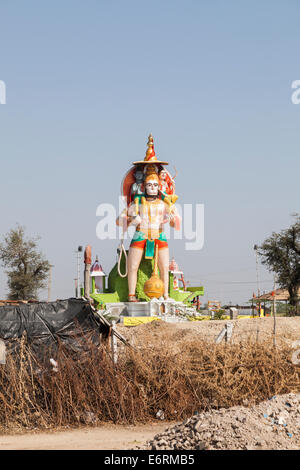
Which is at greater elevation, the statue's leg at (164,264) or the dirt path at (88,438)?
the statue's leg at (164,264)

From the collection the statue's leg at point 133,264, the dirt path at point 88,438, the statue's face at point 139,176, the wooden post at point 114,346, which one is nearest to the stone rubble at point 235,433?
the dirt path at point 88,438

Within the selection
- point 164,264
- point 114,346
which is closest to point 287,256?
point 164,264

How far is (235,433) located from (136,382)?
3629 mm

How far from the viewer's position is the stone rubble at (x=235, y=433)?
814 centimetres

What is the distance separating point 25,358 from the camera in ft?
38.9

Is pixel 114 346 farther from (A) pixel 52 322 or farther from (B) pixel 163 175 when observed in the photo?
(B) pixel 163 175

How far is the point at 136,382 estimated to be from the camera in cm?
1169

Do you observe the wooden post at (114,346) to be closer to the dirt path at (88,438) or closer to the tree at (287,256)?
the dirt path at (88,438)

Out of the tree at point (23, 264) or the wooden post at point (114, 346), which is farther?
the tree at point (23, 264)

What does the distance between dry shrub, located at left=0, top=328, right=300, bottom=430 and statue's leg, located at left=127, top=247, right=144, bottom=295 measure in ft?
60.5

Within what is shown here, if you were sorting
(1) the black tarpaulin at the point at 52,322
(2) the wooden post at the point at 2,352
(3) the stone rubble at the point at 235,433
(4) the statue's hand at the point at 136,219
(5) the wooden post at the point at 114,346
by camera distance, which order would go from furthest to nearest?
(4) the statue's hand at the point at 136,219 → (1) the black tarpaulin at the point at 52,322 → (5) the wooden post at the point at 114,346 → (2) the wooden post at the point at 2,352 → (3) the stone rubble at the point at 235,433

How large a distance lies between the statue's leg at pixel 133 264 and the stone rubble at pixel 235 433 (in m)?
21.7
